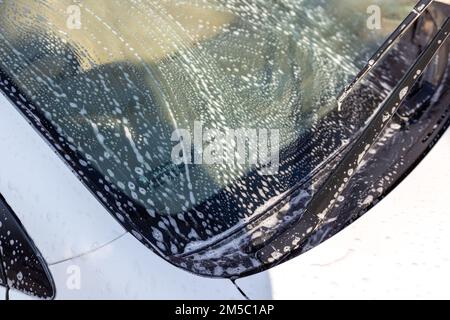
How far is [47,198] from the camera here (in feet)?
5.03

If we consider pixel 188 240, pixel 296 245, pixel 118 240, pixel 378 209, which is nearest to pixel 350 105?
pixel 378 209

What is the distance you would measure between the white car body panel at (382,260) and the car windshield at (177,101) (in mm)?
207

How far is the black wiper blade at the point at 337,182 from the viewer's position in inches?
63.0

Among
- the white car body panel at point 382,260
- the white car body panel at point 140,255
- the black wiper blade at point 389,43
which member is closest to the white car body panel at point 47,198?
the white car body panel at point 140,255

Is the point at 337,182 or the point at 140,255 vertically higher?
the point at 337,182

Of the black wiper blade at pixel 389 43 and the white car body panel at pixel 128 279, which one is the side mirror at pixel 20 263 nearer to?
the white car body panel at pixel 128 279

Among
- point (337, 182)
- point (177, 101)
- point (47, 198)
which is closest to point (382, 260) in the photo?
point (337, 182)

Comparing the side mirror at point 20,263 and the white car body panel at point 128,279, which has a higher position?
the white car body panel at point 128,279

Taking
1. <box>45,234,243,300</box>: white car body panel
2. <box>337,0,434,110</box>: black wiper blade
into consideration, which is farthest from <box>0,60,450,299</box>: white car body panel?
<box>337,0,434,110</box>: black wiper blade

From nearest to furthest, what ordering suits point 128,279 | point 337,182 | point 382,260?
1. point 128,279
2. point 382,260
3. point 337,182

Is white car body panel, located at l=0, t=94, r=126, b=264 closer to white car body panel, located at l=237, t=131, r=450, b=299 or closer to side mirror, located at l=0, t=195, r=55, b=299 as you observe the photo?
side mirror, located at l=0, t=195, r=55, b=299

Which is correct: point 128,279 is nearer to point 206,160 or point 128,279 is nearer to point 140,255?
point 140,255

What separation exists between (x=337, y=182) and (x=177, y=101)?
0.48 meters

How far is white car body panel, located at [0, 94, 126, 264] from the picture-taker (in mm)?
1493
